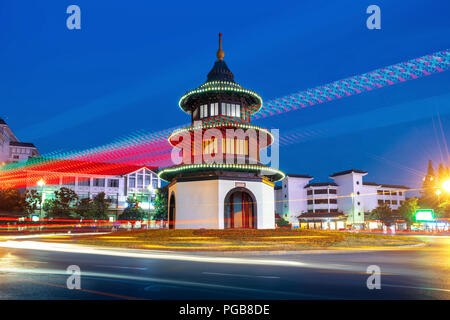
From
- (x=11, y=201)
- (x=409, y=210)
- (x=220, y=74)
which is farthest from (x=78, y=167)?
(x=409, y=210)

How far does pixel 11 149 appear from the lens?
306 ft

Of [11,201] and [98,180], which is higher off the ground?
[98,180]

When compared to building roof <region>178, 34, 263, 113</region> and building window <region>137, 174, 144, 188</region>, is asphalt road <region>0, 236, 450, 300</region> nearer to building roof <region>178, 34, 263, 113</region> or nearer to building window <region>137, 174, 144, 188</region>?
building roof <region>178, 34, 263, 113</region>

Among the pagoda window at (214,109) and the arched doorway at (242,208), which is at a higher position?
the pagoda window at (214,109)

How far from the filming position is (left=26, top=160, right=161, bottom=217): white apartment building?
72.8 meters

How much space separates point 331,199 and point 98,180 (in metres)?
54.8

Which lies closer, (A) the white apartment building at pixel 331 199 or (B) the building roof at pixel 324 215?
(B) the building roof at pixel 324 215

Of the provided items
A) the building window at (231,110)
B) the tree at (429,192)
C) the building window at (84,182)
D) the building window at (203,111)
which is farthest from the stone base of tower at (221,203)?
the tree at (429,192)

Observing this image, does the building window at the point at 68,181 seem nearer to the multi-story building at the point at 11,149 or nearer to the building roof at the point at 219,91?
the multi-story building at the point at 11,149

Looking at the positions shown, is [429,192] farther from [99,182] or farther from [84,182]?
[84,182]

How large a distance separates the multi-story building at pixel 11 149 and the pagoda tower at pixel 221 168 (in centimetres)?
7161

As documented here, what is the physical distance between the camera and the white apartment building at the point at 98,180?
72.8 metres

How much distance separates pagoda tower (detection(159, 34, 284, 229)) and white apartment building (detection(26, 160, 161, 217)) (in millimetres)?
39803
